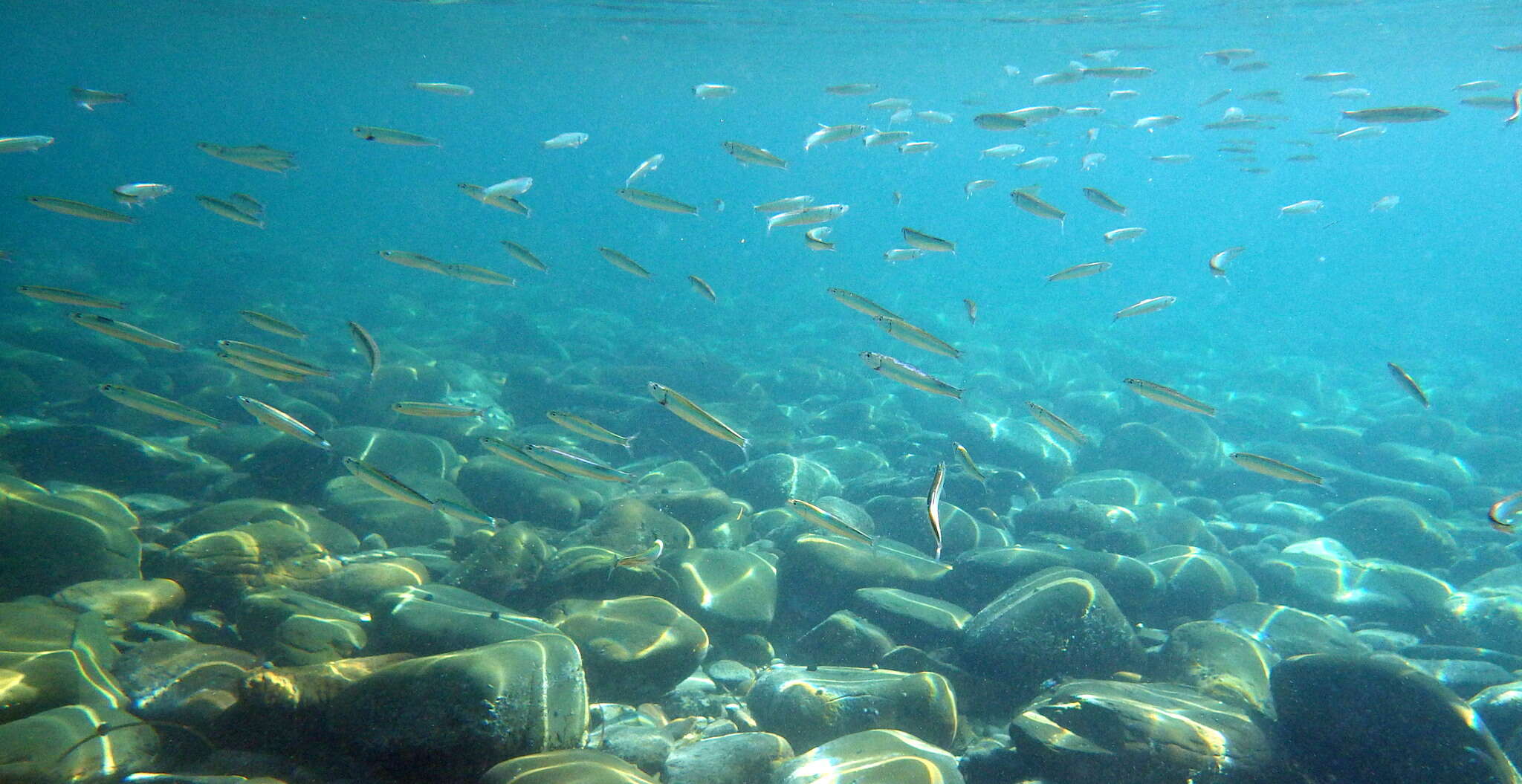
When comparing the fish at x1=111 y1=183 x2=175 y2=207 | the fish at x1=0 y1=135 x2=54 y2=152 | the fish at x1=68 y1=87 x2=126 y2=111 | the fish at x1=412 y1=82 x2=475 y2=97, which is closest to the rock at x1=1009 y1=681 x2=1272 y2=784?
the fish at x1=111 y1=183 x2=175 y2=207

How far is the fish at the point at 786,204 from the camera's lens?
25.3 ft

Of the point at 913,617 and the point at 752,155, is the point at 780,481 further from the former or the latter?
the point at 752,155

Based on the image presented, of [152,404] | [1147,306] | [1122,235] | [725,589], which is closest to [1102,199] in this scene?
[1122,235]

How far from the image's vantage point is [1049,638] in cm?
527

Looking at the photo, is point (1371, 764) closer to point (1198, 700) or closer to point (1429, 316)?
point (1198, 700)

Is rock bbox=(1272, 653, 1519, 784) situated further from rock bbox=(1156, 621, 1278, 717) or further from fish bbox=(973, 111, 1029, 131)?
fish bbox=(973, 111, 1029, 131)

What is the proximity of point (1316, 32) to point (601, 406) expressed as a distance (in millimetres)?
28358

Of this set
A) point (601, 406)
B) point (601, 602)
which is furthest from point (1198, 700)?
point (601, 406)

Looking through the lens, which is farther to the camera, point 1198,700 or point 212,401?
point 212,401

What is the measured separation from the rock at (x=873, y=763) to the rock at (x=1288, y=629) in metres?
4.23

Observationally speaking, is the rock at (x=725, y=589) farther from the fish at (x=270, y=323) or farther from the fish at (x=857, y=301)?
the fish at (x=270, y=323)

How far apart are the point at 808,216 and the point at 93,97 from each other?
8.37 m

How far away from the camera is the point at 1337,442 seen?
52.4 ft

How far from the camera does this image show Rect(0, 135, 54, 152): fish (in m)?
6.39
